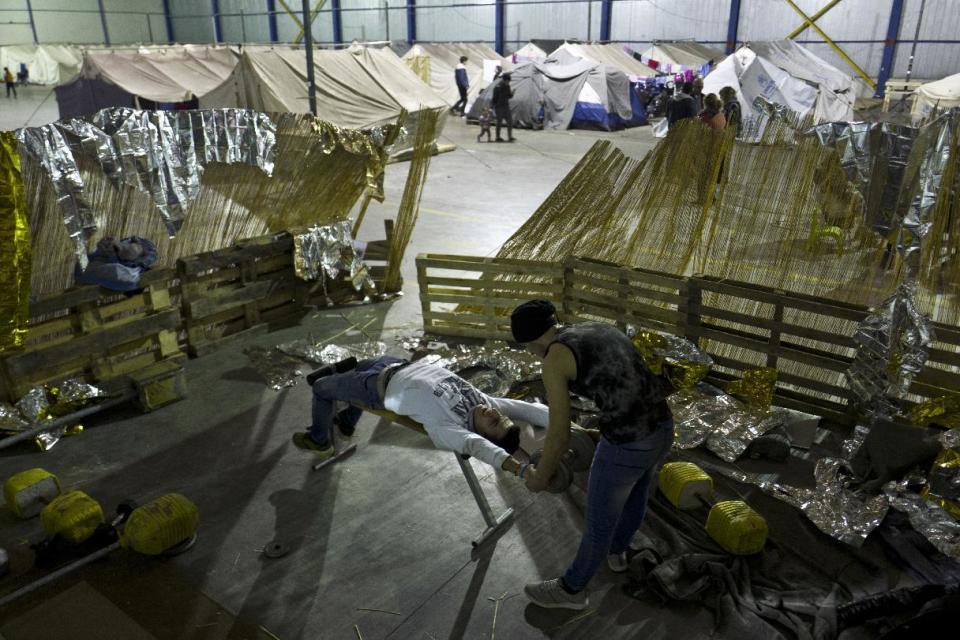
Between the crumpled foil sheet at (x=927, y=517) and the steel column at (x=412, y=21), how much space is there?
3219 centimetres

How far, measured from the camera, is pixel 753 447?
464 cm

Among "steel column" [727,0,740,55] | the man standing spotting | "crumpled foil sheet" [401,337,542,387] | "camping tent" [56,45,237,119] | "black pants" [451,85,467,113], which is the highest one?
"steel column" [727,0,740,55]

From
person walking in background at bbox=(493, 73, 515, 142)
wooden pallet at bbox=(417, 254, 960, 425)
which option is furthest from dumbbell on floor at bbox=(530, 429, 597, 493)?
person walking in background at bbox=(493, 73, 515, 142)

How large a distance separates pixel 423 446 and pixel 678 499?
1.76m

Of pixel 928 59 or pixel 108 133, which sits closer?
pixel 108 133

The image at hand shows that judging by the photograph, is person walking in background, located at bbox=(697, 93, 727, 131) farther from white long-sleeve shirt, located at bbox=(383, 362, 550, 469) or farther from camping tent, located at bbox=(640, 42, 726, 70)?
camping tent, located at bbox=(640, 42, 726, 70)

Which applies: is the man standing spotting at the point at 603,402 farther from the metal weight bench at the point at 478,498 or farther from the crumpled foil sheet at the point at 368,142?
the crumpled foil sheet at the point at 368,142

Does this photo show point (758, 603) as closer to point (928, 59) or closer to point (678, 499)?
point (678, 499)

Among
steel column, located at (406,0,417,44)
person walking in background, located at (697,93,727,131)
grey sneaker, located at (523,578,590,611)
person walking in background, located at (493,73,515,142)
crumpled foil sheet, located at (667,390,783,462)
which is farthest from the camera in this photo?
steel column, located at (406,0,417,44)

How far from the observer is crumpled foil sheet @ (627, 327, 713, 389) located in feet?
17.3

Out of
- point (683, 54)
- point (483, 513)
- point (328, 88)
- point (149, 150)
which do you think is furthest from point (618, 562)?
point (683, 54)

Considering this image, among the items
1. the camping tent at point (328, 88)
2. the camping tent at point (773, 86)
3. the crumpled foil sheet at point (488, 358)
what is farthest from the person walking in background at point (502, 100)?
the crumpled foil sheet at point (488, 358)

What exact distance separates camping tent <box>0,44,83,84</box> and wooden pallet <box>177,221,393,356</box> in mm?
28980

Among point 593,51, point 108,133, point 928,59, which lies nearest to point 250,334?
point 108,133
